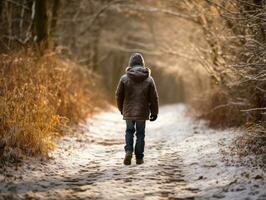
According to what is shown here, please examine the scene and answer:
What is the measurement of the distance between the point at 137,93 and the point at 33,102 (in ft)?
7.63

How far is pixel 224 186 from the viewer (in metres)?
7.66

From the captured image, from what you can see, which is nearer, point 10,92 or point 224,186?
point 224,186

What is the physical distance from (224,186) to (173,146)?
459cm

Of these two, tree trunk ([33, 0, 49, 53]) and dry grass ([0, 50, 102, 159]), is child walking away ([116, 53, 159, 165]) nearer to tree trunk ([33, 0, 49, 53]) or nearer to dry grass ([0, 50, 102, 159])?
dry grass ([0, 50, 102, 159])

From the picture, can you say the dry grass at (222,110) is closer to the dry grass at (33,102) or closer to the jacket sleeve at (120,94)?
the jacket sleeve at (120,94)

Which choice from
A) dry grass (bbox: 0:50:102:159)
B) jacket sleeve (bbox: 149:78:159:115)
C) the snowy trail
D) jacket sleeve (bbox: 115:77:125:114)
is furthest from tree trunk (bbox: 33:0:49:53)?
jacket sleeve (bbox: 149:78:159:115)

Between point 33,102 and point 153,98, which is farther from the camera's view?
point 33,102

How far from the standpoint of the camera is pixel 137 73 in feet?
32.2

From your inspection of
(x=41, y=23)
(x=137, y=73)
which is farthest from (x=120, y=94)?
(x=41, y=23)

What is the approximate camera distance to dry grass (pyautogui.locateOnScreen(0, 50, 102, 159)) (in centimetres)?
934

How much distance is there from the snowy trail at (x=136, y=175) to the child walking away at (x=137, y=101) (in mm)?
407

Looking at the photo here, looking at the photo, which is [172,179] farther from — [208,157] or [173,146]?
[173,146]

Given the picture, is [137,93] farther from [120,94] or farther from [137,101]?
[120,94]

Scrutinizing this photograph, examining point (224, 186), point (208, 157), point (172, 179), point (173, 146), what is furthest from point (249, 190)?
point (173, 146)
